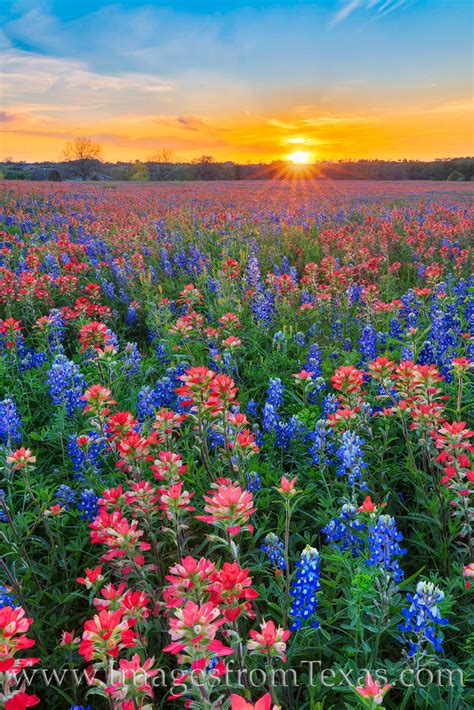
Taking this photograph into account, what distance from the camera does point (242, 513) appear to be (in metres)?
1.36

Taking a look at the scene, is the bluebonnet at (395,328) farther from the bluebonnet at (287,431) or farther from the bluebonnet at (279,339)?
the bluebonnet at (287,431)

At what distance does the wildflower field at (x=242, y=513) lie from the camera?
1.35 m

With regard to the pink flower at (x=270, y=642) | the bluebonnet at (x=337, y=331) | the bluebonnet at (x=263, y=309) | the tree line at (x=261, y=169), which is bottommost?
the pink flower at (x=270, y=642)

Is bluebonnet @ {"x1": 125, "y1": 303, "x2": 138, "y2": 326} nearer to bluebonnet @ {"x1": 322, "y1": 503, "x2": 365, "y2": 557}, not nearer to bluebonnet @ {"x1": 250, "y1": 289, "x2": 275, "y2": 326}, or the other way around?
bluebonnet @ {"x1": 250, "y1": 289, "x2": 275, "y2": 326}

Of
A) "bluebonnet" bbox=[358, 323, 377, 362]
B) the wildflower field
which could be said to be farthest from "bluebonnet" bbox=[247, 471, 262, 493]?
"bluebonnet" bbox=[358, 323, 377, 362]

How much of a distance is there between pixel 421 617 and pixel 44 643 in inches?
64.0

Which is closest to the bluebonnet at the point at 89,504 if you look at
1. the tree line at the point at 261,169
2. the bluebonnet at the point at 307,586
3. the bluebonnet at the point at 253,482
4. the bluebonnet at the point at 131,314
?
the bluebonnet at the point at 253,482

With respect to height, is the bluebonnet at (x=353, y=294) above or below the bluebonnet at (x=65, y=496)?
above

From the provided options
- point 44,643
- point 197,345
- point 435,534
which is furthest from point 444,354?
point 44,643

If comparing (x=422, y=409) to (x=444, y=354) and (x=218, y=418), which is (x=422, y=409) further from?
(x=444, y=354)

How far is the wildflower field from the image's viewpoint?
1351mm

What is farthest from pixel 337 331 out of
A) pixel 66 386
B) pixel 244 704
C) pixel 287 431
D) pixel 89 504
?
pixel 244 704

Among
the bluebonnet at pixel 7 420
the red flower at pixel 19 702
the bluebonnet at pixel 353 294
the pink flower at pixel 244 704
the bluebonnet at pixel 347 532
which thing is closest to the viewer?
the pink flower at pixel 244 704

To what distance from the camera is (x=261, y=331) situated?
15.6 ft
